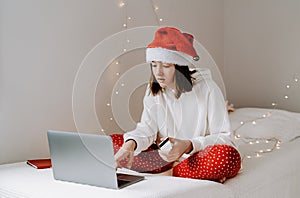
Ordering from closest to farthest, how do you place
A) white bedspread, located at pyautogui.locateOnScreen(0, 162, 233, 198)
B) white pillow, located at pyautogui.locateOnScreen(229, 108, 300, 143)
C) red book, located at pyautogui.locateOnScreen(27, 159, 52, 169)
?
white bedspread, located at pyautogui.locateOnScreen(0, 162, 233, 198), red book, located at pyautogui.locateOnScreen(27, 159, 52, 169), white pillow, located at pyautogui.locateOnScreen(229, 108, 300, 143)

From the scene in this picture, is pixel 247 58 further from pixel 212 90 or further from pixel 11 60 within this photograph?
pixel 11 60

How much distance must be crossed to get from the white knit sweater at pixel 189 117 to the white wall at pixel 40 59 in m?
0.61

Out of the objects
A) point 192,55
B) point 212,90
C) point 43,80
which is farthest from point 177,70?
point 43,80

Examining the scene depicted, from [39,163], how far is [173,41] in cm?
90

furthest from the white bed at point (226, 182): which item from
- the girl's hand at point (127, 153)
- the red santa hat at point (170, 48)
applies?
the red santa hat at point (170, 48)

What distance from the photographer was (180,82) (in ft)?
6.62

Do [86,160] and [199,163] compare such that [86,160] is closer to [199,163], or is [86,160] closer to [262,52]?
[199,163]

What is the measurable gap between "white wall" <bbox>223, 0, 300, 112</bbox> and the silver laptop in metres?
1.78

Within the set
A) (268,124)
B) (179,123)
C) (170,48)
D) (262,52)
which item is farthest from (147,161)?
(262,52)

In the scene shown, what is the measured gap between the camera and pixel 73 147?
6.07 ft

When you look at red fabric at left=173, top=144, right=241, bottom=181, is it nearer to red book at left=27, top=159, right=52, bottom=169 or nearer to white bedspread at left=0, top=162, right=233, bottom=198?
white bedspread at left=0, top=162, right=233, bottom=198

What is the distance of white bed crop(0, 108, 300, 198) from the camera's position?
175cm

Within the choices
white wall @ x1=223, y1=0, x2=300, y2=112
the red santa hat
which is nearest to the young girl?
the red santa hat

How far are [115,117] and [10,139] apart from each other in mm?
616
